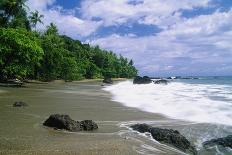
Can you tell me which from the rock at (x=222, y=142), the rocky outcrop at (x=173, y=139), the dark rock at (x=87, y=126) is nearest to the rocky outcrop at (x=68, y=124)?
the dark rock at (x=87, y=126)

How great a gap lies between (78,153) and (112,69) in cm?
10432

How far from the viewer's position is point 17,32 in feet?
101

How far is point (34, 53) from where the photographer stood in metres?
30.8

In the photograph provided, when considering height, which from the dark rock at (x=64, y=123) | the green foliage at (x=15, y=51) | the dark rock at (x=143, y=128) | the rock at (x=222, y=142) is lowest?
the rock at (x=222, y=142)

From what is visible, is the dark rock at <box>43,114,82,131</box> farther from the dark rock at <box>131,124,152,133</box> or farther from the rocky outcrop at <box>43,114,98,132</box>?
the dark rock at <box>131,124,152,133</box>

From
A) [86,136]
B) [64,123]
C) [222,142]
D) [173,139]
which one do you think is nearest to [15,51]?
[64,123]

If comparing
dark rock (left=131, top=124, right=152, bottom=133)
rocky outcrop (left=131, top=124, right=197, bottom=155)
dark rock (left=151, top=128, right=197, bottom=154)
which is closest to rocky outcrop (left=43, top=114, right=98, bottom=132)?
dark rock (left=131, top=124, right=152, bottom=133)

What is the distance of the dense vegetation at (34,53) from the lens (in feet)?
98.3

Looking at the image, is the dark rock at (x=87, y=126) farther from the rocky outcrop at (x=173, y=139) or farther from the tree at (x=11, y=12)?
the tree at (x=11, y=12)

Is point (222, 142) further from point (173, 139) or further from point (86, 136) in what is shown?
point (86, 136)

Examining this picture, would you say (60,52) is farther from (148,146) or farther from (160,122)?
(148,146)

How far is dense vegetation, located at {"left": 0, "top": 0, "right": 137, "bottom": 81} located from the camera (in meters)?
30.0

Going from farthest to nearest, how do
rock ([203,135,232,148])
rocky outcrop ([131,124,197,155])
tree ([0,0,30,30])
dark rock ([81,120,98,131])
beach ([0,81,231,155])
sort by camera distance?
tree ([0,0,30,30]) → dark rock ([81,120,98,131]) → rock ([203,135,232,148]) → rocky outcrop ([131,124,197,155]) → beach ([0,81,231,155])

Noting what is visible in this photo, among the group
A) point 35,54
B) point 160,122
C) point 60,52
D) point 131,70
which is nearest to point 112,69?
point 131,70
